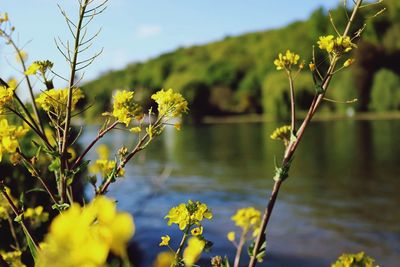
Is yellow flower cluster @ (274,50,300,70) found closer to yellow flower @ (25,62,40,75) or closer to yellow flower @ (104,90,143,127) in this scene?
yellow flower @ (104,90,143,127)

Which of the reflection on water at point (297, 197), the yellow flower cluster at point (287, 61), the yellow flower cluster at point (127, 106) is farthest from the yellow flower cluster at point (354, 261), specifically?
the reflection on water at point (297, 197)

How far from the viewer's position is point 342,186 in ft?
41.7

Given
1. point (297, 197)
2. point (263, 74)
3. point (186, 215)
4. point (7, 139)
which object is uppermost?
point (263, 74)

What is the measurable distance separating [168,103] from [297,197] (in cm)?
1038

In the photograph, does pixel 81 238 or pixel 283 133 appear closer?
pixel 81 238

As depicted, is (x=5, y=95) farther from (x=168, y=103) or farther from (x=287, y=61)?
(x=287, y=61)

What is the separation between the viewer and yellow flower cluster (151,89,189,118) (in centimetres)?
161

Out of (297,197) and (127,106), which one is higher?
(127,106)

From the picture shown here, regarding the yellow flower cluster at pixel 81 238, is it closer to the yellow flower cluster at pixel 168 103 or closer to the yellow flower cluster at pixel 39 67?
the yellow flower cluster at pixel 168 103

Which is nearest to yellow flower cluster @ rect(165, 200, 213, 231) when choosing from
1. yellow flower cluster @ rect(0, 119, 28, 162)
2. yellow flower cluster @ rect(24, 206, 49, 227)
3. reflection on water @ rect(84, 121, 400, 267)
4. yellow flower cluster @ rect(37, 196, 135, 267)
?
yellow flower cluster @ rect(0, 119, 28, 162)

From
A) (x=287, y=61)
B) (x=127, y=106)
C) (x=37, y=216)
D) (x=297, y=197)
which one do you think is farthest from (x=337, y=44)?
(x=297, y=197)

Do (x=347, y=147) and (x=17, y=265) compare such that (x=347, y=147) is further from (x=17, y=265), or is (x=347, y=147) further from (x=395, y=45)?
(x=395, y=45)

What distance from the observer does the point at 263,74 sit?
69.1 meters

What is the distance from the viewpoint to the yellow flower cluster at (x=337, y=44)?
157 cm
